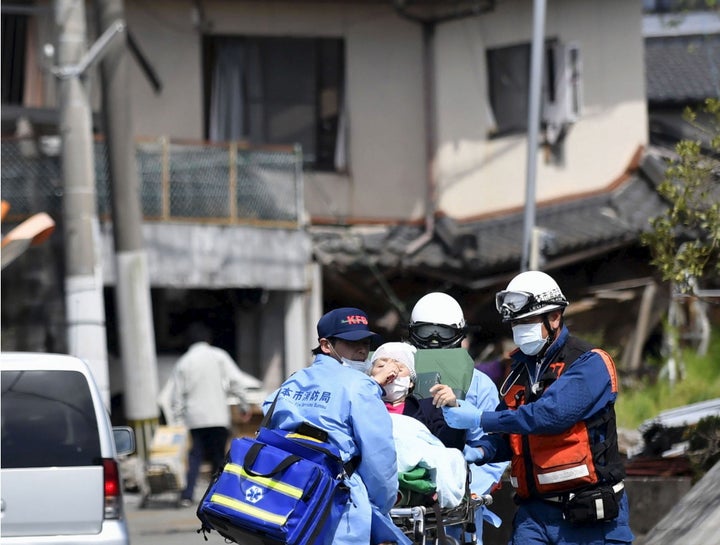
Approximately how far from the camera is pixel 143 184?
17844 millimetres

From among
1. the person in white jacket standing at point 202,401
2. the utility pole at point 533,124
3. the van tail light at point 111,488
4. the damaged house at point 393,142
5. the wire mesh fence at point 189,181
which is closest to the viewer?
the van tail light at point 111,488

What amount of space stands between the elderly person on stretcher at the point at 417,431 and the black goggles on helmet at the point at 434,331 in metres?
0.25

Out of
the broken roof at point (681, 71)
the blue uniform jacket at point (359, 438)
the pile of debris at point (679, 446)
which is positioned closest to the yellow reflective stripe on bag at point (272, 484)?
the blue uniform jacket at point (359, 438)

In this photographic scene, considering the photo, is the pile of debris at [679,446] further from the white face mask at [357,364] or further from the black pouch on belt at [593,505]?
the white face mask at [357,364]

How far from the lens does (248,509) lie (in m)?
5.71

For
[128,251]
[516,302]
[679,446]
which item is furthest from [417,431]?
[128,251]

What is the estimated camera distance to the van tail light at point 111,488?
8102mm

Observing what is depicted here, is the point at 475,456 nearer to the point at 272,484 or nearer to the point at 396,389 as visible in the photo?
the point at 396,389

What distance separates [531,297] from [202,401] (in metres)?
8.03

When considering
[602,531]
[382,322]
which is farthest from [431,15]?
[602,531]

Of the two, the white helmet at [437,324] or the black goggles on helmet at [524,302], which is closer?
the black goggles on helmet at [524,302]

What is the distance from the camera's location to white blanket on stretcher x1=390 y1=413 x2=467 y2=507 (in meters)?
6.14

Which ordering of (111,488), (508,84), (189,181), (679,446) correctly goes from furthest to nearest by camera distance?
(508,84)
(189,181)
(679,446)
(111,488)

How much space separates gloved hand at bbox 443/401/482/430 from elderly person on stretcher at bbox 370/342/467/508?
0.15ft
